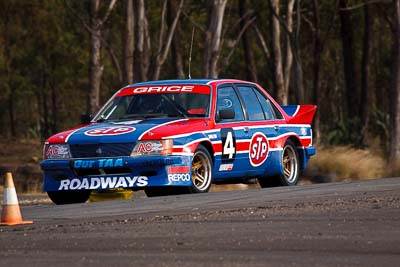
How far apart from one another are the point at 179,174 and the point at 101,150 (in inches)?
34.5

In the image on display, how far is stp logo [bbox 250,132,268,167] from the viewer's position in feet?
48.8

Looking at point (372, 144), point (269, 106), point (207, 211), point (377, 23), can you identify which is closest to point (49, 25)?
point (377, 23)

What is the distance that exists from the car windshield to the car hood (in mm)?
261

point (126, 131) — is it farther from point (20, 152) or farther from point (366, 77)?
point (366, 77)

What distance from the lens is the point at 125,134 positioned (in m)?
13.3

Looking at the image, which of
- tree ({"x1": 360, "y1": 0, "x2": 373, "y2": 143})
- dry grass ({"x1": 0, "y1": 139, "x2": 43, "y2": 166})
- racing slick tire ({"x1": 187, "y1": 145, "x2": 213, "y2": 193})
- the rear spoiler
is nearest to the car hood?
racing slick tire ({"x1": 187, "y1": 145, "x2": 213, "y2": 193})

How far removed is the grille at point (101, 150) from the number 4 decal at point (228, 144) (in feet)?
4.70

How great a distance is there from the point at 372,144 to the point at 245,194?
894 inches

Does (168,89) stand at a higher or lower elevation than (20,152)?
higher

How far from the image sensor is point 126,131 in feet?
44.0

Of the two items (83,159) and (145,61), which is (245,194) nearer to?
(83,159)

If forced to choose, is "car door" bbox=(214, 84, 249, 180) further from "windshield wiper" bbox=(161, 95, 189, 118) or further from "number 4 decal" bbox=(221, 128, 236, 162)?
"windshield wiper" bbox=(161, 95, 189, 118)

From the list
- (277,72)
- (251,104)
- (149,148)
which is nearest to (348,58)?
(277,72)

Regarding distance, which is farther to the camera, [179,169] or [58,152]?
[58,152]
